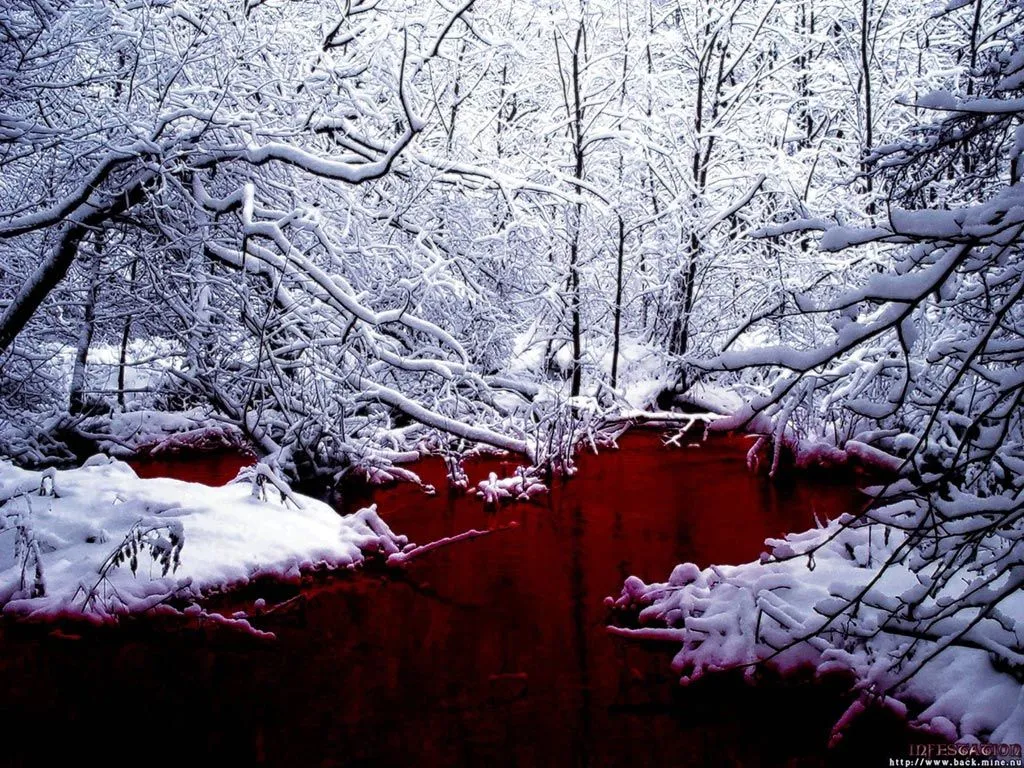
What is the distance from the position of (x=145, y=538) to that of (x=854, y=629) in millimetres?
4926

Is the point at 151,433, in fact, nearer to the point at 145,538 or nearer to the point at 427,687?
the point at 145,538

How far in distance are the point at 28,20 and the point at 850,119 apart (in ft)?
40.5

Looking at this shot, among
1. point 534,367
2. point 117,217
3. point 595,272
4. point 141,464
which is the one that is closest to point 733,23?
point 595,272

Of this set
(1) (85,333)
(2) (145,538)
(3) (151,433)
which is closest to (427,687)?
(2) (145,538)

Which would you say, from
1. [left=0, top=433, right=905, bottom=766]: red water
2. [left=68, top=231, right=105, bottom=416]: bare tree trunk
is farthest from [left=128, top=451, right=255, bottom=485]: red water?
[left=0, top=433, right=905, bottom=766]: red water

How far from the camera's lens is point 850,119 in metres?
13.4

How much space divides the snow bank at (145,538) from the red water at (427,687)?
263 mm

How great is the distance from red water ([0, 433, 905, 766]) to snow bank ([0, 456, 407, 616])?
0.26 m

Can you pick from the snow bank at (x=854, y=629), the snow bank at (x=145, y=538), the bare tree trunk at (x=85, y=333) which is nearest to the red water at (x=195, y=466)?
the bare tree trunk at (x=85, y=333)

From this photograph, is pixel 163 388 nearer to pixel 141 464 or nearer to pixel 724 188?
pixel 141 464

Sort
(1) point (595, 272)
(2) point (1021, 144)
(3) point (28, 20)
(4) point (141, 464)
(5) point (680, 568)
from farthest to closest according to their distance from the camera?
(1) point (595, 272)
(4) point (141, 464)
(3) point (28, 20)
(5) point (680, 568)
(2) point (1021, 144)

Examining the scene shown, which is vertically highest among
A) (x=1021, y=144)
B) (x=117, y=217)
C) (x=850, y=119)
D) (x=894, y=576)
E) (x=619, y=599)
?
(x=850, y=119)

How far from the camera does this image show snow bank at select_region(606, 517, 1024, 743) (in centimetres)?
348

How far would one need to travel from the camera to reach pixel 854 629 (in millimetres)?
4305
